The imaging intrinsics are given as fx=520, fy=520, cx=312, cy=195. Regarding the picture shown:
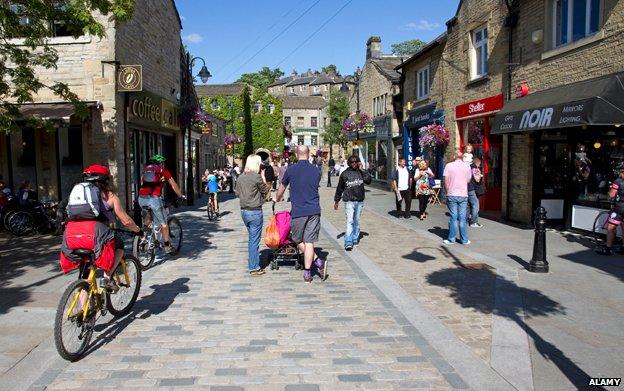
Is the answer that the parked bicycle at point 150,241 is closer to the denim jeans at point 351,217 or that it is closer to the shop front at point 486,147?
the denim jeans at point 351,217

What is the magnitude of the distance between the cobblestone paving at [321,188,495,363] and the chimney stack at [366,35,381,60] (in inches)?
874

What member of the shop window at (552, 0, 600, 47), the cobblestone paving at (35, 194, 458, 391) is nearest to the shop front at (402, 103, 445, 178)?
the shop window at (552, 0, 600, 47)

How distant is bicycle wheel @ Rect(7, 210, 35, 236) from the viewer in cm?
1162

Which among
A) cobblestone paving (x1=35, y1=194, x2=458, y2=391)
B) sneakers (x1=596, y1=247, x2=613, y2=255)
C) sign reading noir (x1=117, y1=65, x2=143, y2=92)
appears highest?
sign reading noir (x1=117, y1=65, x2=143, y2=92)

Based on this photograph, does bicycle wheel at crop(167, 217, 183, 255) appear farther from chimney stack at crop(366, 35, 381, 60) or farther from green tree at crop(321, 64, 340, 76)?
green tree at crop(321, 64, 340, 76)

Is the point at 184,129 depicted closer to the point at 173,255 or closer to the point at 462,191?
the point at 173,255

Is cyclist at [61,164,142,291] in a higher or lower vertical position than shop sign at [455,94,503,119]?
lower

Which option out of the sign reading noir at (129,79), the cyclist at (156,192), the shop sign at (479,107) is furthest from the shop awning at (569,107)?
the sign reading noir at (129,79)

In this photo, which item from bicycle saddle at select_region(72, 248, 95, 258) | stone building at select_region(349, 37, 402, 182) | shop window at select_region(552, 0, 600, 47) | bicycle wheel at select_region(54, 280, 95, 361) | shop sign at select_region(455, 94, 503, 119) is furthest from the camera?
stone building at select_region(349, 37, 402, 182)

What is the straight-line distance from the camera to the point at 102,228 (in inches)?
194

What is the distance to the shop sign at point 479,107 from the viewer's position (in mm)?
14289

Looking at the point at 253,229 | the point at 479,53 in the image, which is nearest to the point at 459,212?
the point at 253,229

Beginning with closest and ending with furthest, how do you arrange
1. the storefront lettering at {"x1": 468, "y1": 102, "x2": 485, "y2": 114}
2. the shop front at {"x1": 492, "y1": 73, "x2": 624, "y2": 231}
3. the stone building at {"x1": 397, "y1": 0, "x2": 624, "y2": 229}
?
the shop front at {"x1": 492, "y1": 73, "x2": 624, "y2": 231} → the stone building at {"x1": 397, "y1": 0, "x2": 624, "y2": 229} → the storefront lettering at {"x1": 468, "y1": 102, "x2": 485, "y2": 114}

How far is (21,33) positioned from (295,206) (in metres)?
5.76
